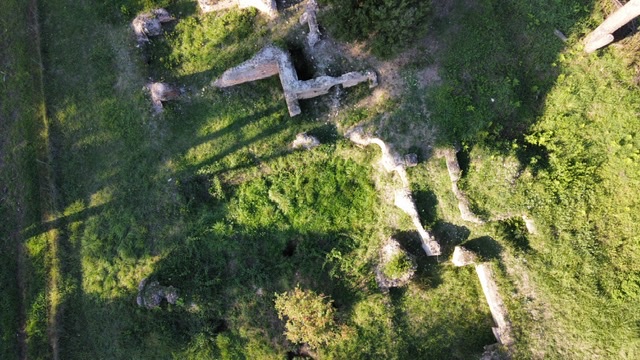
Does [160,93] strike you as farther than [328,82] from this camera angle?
Yes

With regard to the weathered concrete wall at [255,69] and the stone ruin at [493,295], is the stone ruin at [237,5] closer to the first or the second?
the weathered concrete wall at [255,69]

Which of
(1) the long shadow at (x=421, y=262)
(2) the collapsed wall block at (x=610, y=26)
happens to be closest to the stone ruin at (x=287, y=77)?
(1) the long shadow at (x=421, y=262)

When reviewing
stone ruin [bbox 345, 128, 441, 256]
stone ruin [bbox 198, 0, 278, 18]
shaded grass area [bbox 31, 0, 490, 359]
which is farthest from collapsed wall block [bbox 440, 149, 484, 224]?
stone ruin [bbox 198, 0, 278, 18]

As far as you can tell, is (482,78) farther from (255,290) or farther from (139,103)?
(139,103)

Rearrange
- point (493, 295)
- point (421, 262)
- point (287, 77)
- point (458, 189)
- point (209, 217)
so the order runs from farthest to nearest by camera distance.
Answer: point (209, 217), point (421, 262), point (287, 77), point (493, 295), point (458, 189)

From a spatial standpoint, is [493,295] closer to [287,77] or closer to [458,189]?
[458,189]

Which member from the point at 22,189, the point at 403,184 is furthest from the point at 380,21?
the point at 22,189

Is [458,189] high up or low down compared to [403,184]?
down
